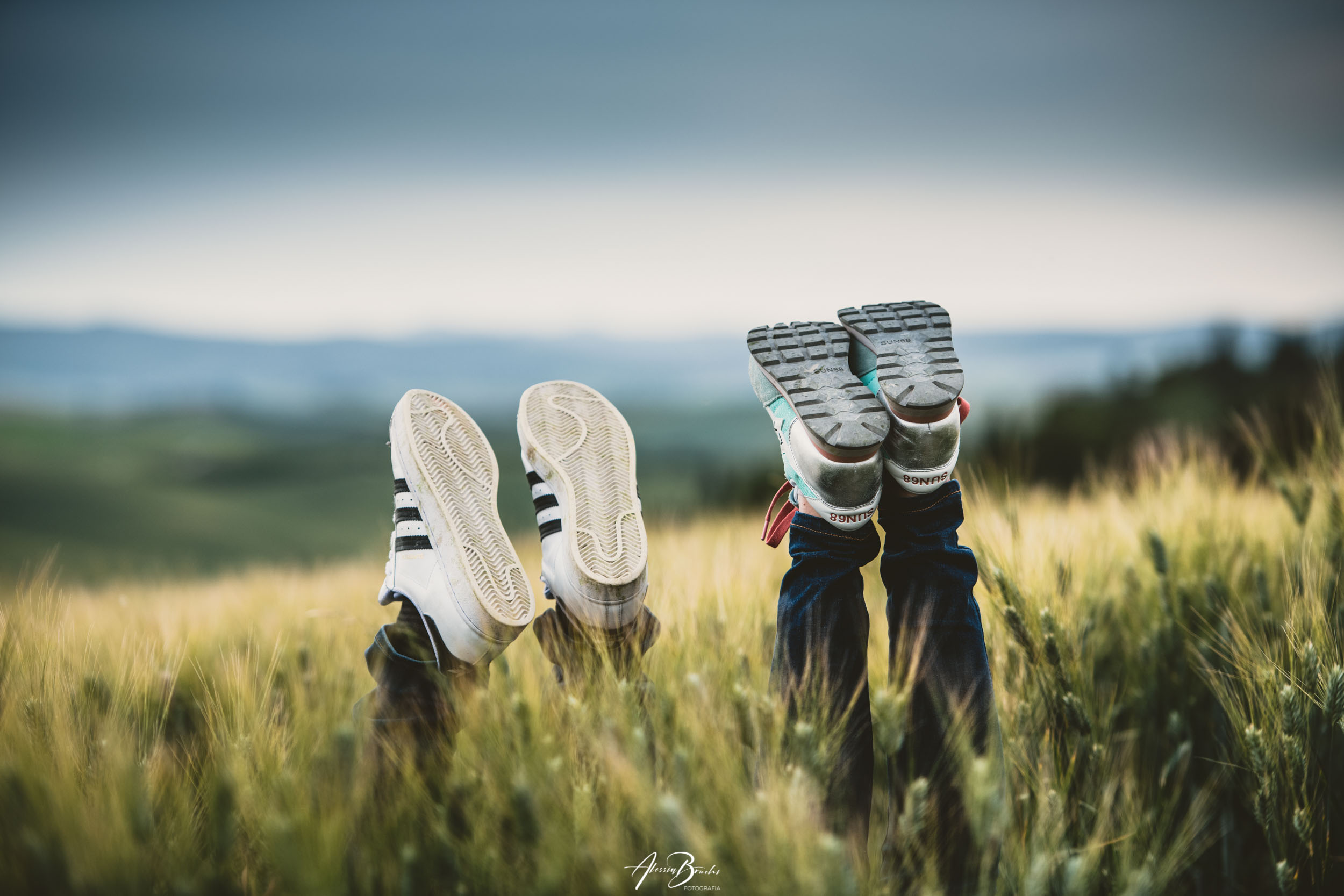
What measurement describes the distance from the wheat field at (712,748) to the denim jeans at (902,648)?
0.20 feet

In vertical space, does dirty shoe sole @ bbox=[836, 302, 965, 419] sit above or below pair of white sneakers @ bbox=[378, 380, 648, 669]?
above

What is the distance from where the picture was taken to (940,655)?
1.38 meters

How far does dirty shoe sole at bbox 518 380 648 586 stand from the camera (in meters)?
1.63

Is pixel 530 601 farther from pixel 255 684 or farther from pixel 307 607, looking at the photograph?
pixel 307 607

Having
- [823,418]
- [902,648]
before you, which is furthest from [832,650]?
[823,418]

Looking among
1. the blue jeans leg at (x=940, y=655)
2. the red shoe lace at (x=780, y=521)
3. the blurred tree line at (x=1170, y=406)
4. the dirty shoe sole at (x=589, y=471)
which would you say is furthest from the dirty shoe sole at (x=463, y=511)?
the blurred tree line at (x=1170, y=406)

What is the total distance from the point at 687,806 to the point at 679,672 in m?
0.51

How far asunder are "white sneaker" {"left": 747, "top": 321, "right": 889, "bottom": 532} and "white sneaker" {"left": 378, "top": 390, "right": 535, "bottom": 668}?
632 millimetres

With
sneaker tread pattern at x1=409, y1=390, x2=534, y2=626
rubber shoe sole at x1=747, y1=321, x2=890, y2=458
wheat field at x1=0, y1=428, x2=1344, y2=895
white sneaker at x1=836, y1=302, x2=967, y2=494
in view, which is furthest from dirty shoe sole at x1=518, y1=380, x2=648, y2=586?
white sneaker at x1=836, y1=302, x2=967, y2=494

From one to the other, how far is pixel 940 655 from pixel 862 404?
49cm

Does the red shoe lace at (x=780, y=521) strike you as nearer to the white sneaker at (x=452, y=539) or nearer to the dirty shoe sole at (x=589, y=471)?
the dirty shoe sole at (x=589, y=471)

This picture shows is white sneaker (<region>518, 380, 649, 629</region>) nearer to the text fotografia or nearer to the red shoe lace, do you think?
the red shoe lace

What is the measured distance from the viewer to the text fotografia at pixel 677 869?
1.11 meters

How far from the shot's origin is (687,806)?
1179 millimetres
